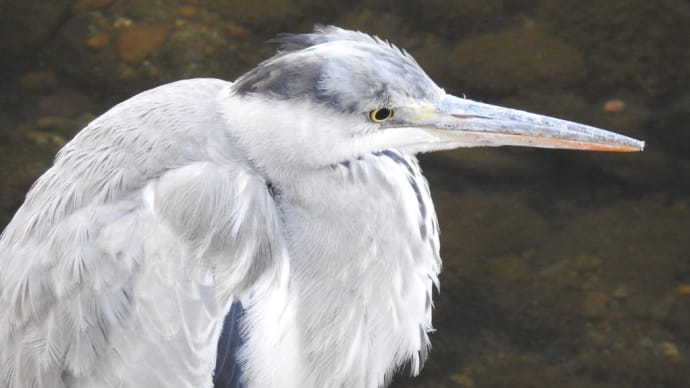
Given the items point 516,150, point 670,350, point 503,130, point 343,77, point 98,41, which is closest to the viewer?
point 343,77

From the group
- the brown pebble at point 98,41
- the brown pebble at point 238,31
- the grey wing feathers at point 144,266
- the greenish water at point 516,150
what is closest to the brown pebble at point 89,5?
the greenish water at point 516,150

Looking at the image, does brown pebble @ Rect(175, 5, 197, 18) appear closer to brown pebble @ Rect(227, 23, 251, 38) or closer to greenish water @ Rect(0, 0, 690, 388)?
greenish water @ Rect(0, 0, 690, 388)

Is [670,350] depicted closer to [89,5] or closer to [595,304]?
[595,304]

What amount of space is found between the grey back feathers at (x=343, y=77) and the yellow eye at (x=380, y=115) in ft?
0.07

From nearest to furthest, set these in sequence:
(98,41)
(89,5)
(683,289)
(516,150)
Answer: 1. (683,289)
2. (516,150)
3. (98,41)
4. (89,5)

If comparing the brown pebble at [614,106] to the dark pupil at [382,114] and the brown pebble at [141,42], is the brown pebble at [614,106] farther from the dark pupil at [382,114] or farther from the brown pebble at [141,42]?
the dark pupil at [382,114]

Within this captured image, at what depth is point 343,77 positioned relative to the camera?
2.17 m

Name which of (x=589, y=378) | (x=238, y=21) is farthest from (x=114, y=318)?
(x=238, y=21)

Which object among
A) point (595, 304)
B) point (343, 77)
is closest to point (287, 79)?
point (343, 77)

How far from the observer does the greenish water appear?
3.54m

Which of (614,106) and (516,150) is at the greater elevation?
(614,106)

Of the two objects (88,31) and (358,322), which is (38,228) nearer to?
(358,322)

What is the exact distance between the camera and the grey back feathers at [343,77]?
85.5 inches

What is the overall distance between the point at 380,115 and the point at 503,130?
29 centimetres
